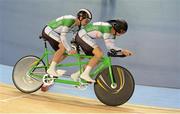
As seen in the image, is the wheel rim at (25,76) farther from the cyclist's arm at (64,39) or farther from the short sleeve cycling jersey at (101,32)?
the short sleeve cycling jersey at (101,32)

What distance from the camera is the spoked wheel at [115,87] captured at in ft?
19.1

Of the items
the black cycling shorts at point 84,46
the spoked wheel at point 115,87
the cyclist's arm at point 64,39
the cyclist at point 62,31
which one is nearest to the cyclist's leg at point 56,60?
the cyclist at point 62,31

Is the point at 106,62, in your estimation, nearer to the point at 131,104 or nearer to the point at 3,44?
the point at 131,104

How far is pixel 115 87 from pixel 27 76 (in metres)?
1.70

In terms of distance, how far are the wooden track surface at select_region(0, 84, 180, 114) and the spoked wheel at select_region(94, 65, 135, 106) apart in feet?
0.42

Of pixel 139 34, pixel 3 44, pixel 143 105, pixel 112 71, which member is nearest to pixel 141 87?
pixel 139 34

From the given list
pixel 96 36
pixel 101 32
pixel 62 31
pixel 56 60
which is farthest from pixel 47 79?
pixel 101 32

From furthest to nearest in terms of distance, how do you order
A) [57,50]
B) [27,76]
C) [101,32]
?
[27,76] → [57,50] → [101,32]

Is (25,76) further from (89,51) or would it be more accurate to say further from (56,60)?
(89,51)

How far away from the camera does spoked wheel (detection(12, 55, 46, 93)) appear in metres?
6.59

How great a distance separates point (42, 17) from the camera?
9758 millimetres

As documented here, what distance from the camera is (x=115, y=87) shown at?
589 cm

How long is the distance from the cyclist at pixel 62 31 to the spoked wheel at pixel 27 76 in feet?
1.30

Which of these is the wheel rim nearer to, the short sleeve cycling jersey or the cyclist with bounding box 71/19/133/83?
the cyclist with bounding box 71/19/133/83
